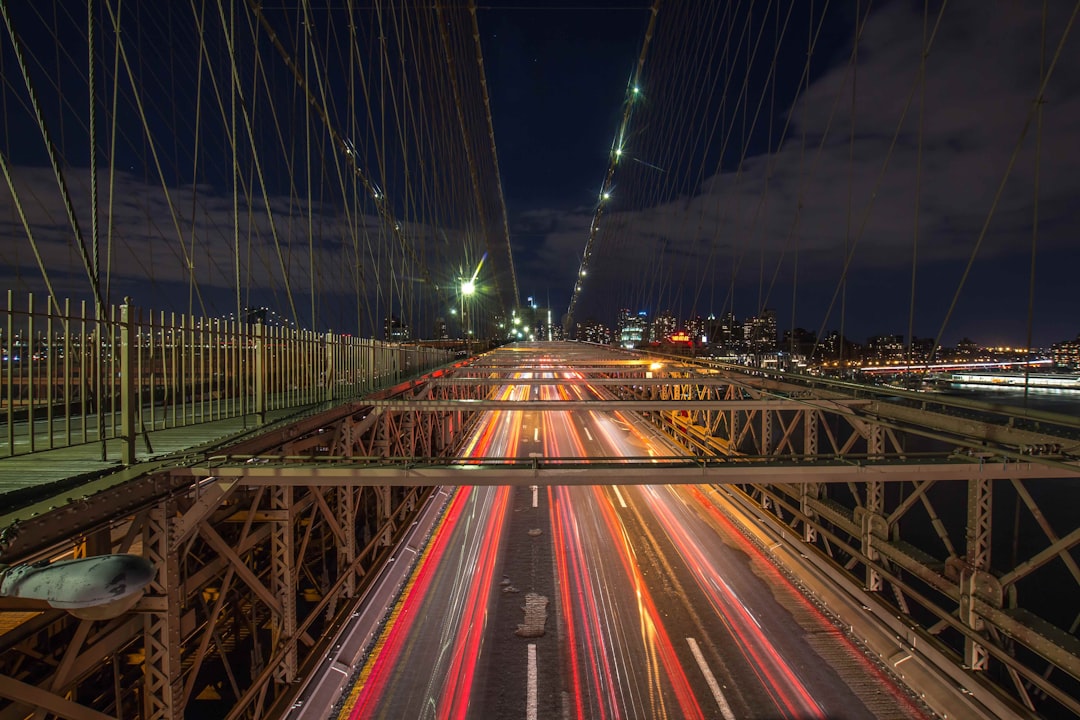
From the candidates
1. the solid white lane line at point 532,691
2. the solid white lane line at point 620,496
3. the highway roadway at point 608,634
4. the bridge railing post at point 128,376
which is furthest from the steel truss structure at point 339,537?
the solid white lane line at point 620,496

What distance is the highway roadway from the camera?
690 cm

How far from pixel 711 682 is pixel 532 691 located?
243 centimetres

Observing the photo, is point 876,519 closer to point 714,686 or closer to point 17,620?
point 714,686

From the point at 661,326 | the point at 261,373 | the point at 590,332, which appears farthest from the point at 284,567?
the point at 590,332

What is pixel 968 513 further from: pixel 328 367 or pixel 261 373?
pixel 328 367

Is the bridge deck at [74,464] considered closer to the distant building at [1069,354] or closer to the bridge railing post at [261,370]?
the bridge railing post at [261,370]

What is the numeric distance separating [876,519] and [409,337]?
66.0 feet

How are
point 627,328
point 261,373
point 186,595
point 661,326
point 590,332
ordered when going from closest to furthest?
point 186,595
point 261,373
point 661,326
point 627,328
point 590,332

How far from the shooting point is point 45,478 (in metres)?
4.38

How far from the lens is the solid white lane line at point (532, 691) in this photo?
22.1ft

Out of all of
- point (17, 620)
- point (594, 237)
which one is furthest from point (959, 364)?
point (594, 237)

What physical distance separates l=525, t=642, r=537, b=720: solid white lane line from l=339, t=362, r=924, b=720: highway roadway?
20 millimetres

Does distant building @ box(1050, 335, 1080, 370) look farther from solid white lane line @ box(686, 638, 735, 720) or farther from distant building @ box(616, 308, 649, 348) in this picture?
distant building @ box(616, 308, 649, 348)

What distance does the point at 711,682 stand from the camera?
287 inches
